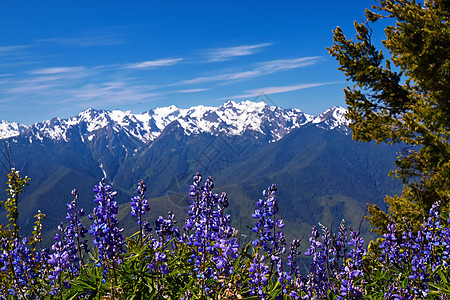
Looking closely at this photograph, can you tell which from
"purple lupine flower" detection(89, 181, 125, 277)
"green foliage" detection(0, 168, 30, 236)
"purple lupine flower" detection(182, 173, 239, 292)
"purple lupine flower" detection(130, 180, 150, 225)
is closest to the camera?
"purple lupine flower" detection(182, 173, 239, 292)

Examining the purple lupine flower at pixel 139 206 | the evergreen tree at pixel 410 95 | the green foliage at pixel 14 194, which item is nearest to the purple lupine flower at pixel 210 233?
the purple lupine flower at pixel 139 206

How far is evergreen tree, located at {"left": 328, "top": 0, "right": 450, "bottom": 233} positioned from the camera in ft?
36.9

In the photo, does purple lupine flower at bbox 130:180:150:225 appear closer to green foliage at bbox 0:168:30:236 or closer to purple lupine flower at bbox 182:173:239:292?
purple lupine flower at bbox 182:173:239:292

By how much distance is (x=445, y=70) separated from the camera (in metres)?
11.1

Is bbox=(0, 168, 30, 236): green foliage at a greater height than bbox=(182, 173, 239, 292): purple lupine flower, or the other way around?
bbox=(0, 168, 30, 236): green foliage

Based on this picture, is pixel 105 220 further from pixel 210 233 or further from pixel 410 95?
pixel 410 95

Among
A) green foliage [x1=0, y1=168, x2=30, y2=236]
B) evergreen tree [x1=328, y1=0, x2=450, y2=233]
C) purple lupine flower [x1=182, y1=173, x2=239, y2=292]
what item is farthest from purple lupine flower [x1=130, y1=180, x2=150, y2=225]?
evergreen tree [x1=328, y1=0, x2=450, y2=233]

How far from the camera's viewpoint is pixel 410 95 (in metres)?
13.3

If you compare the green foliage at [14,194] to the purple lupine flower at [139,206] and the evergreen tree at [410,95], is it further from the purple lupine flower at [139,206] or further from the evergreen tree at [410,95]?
the evergreen tree at [410,95]

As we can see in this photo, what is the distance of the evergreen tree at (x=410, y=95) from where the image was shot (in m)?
11.2

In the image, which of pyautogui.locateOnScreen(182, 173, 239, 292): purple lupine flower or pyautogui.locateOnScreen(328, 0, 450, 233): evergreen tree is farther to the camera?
pyautogui.locateOnScreen(328, 0, 450, 233): evergreen tree

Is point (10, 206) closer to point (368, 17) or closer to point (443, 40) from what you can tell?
point (443, 40)

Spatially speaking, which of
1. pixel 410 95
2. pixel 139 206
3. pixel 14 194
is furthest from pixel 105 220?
pixel 410 95

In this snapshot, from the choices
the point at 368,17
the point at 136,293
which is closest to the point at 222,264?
the point at 136,293
